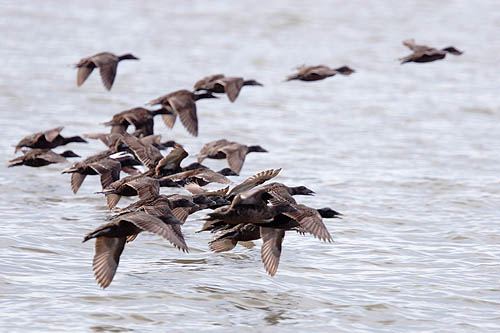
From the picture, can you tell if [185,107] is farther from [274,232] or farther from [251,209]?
[251,209]

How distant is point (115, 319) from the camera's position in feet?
29.7

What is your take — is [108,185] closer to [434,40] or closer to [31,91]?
[31,91]

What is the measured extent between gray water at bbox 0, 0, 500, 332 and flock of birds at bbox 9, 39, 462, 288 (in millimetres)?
434

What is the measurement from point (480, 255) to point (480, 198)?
144 inches

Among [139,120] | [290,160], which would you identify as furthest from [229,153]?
[290,160]

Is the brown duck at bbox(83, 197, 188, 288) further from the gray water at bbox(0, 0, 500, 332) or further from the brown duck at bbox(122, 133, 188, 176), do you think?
the brown duck at bbox(122, 133, 188, 176)

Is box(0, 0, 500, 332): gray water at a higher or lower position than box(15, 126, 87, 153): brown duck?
lower

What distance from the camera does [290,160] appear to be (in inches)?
731

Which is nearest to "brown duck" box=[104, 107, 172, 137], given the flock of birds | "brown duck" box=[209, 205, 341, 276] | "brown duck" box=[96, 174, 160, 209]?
the flock of birds

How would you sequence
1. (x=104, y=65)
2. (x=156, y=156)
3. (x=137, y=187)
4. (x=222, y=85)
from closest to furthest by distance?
(x=137, y=187) < (x=156, y=156) < (x=222, y=85) < (x=104, y=65)

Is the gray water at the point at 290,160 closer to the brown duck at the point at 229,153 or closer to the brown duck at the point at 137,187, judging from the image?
the brown duck at the point at 137,187

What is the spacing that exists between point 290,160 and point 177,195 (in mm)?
7717

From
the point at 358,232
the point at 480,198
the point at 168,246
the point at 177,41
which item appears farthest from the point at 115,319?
the point at 177,41

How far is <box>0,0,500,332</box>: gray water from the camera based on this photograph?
9703 millimetres
